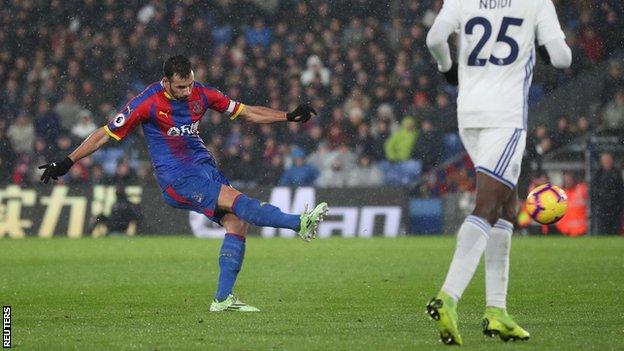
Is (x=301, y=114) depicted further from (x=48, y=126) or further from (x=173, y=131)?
(x=48, y=126)

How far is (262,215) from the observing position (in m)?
8.80

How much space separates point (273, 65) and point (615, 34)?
22.0ft

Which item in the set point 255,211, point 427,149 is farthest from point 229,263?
point 427,149

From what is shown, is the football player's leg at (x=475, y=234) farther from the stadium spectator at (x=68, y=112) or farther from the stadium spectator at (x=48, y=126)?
the stadium spectator at (x=68, y=112)

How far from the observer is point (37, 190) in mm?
21531

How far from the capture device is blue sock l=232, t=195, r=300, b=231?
866 cm

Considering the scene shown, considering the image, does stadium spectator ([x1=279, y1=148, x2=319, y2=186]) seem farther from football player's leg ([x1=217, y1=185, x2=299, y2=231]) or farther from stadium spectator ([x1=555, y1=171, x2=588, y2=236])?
football player's leg ([x1=217, y1=185, x2=299, y2=231])

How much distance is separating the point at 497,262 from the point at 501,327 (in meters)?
0.40

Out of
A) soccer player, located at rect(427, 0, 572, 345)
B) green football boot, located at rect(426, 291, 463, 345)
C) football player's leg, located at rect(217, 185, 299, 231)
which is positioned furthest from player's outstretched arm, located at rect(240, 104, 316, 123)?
green football boot, located at rect(426, 291, 463, 345)

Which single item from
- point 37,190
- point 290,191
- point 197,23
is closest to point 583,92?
point 290,191

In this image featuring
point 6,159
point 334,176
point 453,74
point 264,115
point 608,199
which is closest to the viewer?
point 453,74

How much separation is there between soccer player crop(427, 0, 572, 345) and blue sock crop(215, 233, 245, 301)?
8.33ft

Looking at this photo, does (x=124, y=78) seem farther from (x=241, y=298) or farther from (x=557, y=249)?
(x=241, y=298)

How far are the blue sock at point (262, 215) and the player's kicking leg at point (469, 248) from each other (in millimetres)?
1988
